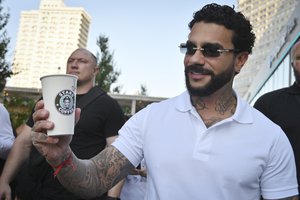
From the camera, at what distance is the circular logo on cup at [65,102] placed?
137 cm

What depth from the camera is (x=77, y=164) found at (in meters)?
A: 1.69

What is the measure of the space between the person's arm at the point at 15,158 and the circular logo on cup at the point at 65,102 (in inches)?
76.3

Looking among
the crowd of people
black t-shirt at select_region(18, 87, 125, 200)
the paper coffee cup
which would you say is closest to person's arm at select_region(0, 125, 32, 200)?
black t-shirt at select_region(18, 87, 125, 200)

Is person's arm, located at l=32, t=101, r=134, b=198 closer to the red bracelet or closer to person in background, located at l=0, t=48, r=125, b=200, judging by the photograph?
the red bracelet

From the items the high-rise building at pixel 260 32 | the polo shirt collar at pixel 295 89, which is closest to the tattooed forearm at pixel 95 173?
the polo shirt collar at pixel 295 89

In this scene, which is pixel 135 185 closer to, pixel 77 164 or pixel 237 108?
pixel 237 108

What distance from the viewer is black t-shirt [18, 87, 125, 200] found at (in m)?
2.91

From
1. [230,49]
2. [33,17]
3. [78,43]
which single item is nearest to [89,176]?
[230,49]

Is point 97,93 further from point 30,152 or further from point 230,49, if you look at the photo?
point 230,49

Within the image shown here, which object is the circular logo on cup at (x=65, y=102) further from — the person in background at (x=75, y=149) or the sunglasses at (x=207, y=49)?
the person in background at (x=75, y=149)

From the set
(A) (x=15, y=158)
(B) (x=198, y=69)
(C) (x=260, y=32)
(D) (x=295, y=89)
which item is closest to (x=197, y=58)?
(B) (x=198, y=69)

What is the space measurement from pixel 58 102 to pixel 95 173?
0.56 m

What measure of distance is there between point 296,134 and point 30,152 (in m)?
2.26

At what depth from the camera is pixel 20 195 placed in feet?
9.95
